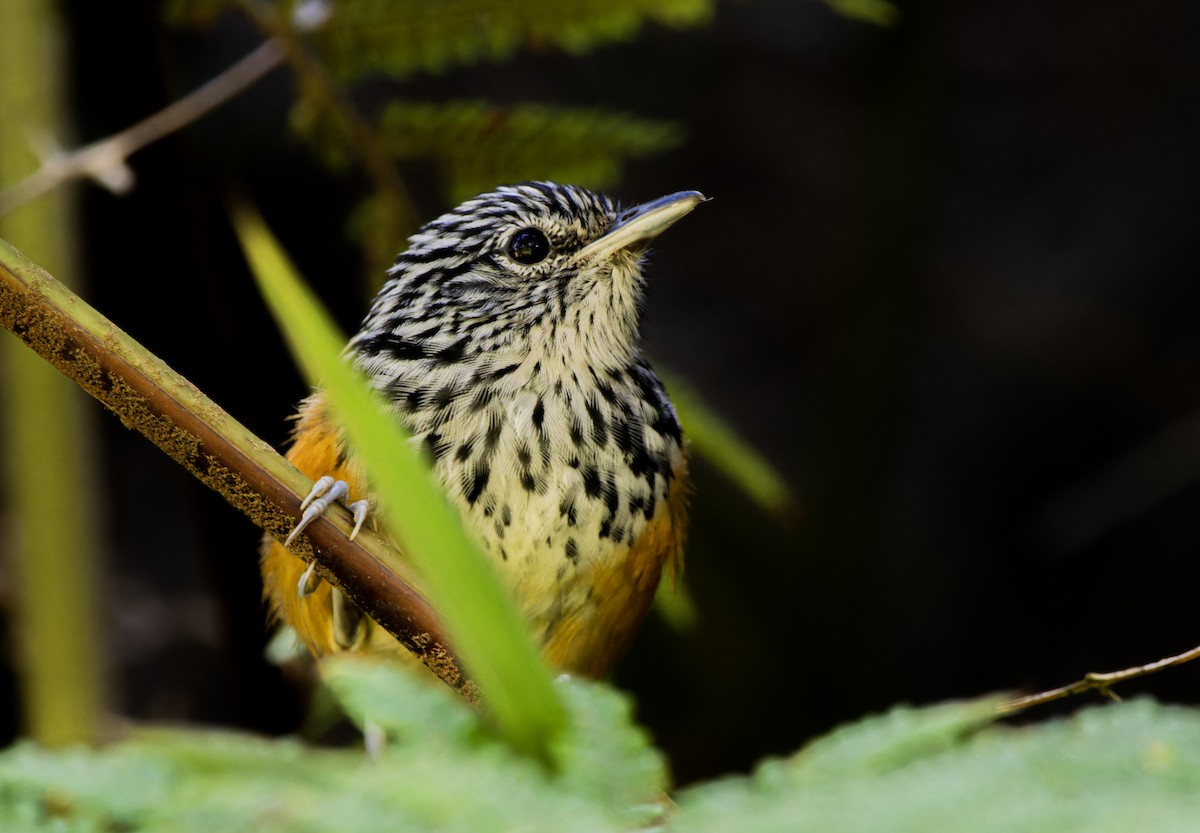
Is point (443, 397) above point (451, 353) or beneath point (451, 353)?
beneath

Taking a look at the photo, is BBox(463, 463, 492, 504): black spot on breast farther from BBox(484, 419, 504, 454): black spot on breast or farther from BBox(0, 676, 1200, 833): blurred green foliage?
BBox(0, 676, 1200, 833): blurred green foliage

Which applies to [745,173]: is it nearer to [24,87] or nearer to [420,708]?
[24,87]

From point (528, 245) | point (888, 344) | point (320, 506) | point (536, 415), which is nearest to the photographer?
point (320, 506)

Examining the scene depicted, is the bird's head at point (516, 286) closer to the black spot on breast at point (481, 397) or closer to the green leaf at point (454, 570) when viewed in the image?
the black spot on breast at point (481, 397)

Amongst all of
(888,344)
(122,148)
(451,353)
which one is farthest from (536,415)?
(888,344)

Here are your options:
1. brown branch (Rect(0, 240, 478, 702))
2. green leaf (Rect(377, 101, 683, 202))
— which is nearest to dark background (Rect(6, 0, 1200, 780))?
green leaf (Rect(377, 101, 683, 202))

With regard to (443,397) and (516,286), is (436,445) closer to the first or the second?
(443,397)
